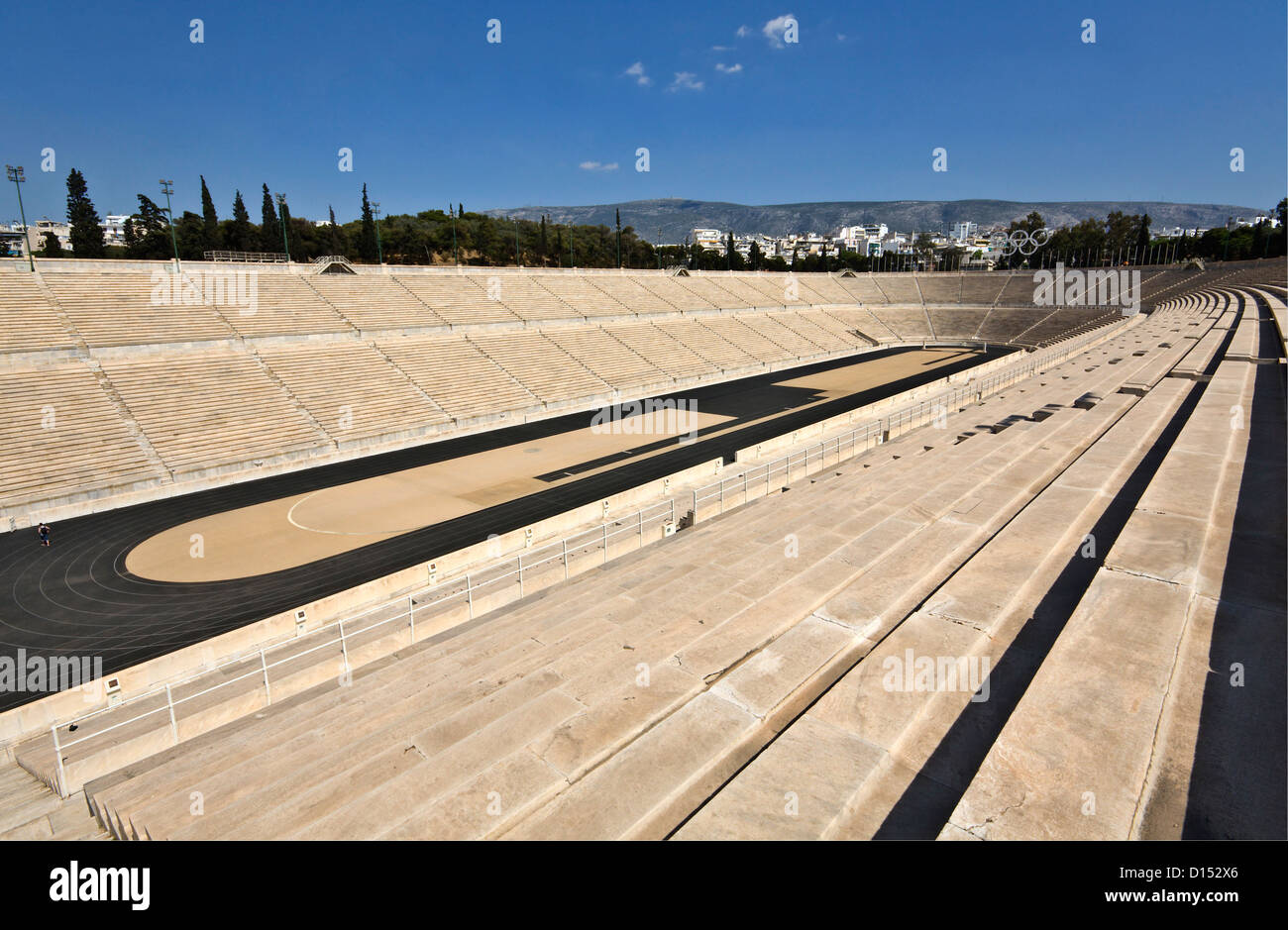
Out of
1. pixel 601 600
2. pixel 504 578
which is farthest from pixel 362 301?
pixel 601 600

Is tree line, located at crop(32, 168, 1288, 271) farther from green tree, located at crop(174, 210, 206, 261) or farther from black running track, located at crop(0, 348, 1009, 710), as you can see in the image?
black running track, located at crop(0, 348, 1009, 710)

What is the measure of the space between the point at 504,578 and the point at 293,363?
22.6 m

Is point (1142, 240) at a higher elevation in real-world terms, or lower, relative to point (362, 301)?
higher

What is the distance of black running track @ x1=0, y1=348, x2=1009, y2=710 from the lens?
12.5 m

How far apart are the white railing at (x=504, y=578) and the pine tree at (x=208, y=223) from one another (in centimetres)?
5618

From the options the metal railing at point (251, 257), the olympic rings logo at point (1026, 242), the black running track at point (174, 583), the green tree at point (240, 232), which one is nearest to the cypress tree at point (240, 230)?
the green tree at point (240, 232)

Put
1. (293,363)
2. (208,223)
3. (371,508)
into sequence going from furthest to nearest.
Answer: (208,223)
(293,363)
(371,508)

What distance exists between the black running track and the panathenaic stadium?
0.11 meters

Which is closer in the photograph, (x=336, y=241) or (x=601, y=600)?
(x=601, y=600)

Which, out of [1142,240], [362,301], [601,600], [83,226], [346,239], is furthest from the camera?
[1142,240]

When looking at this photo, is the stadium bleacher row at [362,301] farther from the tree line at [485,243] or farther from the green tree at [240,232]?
the green tree at [240,232]

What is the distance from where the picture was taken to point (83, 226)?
4384 centimetres

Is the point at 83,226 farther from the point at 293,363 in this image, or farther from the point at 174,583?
the point at 174,583
